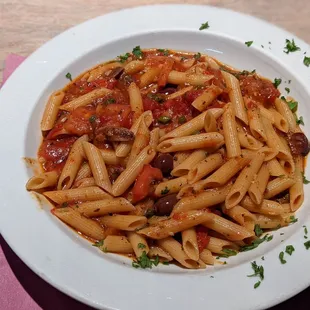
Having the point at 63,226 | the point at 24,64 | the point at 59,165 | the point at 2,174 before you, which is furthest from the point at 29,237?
the point at 24,64

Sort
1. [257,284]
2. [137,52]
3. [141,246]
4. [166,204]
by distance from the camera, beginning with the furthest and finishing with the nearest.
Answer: [137,52] → [166,204] → [141,246] → [257,284]

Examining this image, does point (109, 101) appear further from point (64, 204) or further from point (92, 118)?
point (64, 204)

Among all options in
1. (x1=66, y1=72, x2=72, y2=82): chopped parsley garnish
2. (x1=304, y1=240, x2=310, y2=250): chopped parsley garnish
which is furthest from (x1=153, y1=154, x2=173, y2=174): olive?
(x1=66, y1=72, x2=72, y2=82): chopped parsley garnish

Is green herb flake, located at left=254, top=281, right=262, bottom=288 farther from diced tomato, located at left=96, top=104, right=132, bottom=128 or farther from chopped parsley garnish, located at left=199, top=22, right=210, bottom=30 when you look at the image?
chopped parsley garnish, located at left=199, top=22, right=210, bottom=30

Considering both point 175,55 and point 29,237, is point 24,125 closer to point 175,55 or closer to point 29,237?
point 29,237

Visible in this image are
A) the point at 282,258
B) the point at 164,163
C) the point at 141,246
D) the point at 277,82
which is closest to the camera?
the point at 282,258

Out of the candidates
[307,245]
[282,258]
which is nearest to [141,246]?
[282,258]
